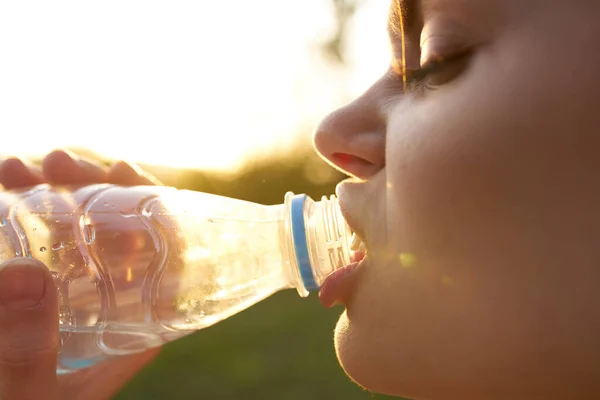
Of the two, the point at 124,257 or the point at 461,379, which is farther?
the point at 124,257

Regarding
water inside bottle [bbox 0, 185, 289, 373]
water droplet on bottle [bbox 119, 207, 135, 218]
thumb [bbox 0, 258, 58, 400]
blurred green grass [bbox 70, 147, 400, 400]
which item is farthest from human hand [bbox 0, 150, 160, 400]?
blurred green grass [bbox 70, 147, 400, 400]

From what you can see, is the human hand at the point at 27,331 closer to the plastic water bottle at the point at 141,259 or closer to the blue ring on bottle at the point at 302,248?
the plastic water bottle at the point at 141,259

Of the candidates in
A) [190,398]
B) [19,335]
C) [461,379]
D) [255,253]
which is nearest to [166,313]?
[255,253]

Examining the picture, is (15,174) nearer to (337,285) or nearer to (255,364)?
(337,285)

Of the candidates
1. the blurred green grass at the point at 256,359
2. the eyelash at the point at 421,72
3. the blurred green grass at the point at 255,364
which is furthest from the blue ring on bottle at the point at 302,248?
the blurred green grass at the point at 255,364

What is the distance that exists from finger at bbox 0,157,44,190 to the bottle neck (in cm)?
62

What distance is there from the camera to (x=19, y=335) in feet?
3.38

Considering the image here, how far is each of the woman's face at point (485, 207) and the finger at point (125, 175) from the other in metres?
0.66

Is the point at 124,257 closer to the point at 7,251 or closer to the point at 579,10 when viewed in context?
the point at 7,251

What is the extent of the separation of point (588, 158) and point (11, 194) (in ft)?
3.75

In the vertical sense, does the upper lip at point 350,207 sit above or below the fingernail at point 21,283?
above

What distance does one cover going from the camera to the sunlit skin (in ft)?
2.61

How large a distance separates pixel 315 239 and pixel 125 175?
54 centimetres

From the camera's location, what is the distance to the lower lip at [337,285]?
1.04 meters
